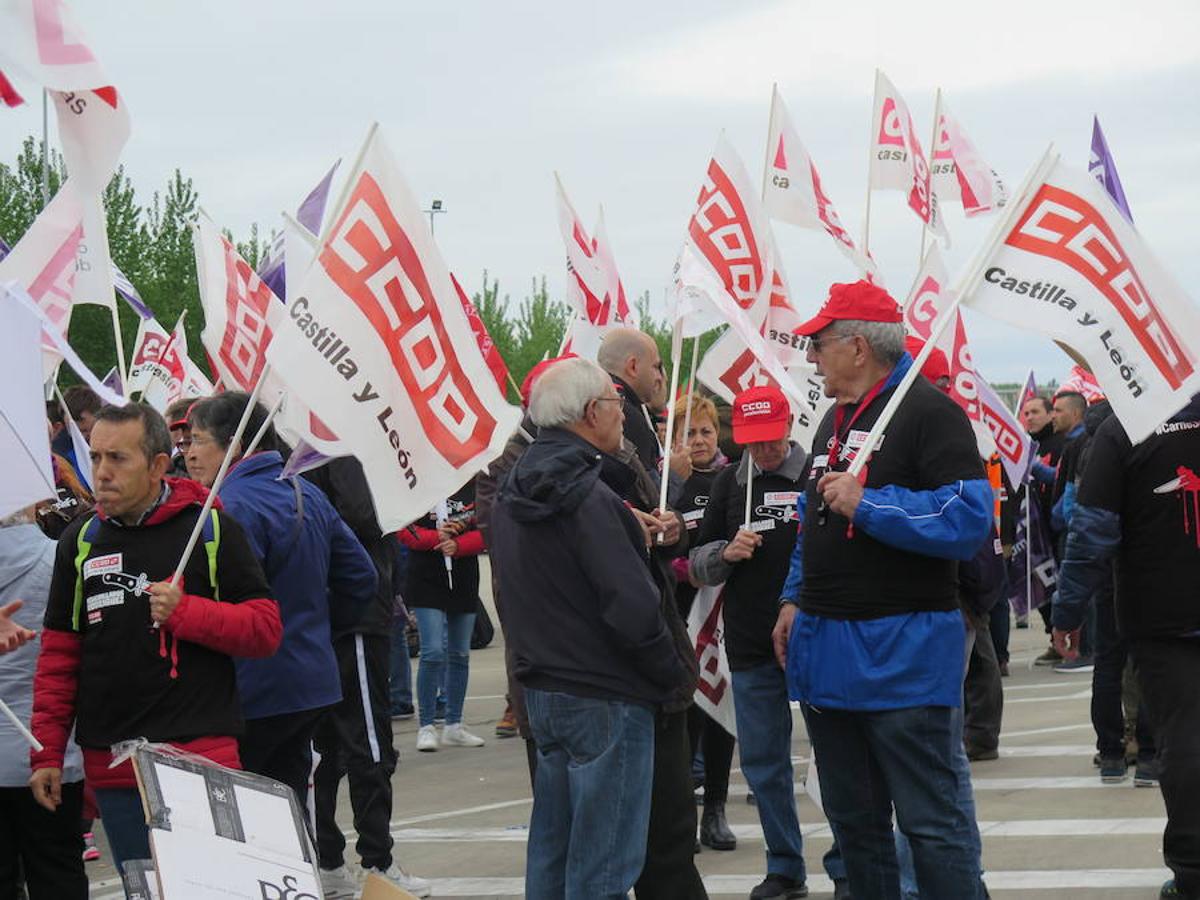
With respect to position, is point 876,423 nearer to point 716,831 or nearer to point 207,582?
point 207,582

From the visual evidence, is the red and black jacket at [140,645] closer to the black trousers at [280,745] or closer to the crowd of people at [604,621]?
the crowd of people at [604,621]

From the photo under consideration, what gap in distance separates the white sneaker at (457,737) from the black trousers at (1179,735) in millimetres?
6262

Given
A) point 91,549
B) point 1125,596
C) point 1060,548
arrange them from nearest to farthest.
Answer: point 91,549, point 1125,596, point 1060,548

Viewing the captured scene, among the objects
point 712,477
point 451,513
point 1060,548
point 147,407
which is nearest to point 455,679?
point 451,513

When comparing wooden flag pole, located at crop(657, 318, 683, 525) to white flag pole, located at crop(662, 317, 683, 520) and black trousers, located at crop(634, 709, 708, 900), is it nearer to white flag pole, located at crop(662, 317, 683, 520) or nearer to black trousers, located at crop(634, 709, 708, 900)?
white flag pole, located at crop(662, 317, 683, 520)

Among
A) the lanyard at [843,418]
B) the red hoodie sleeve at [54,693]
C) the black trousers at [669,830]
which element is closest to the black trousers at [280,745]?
the red hoodie sleeve at [54,693]

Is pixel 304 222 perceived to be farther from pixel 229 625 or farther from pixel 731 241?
pixel 229 625

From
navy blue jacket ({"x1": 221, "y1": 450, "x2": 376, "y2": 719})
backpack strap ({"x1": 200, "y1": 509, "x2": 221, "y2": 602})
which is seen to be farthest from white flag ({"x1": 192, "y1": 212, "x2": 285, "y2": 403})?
backpack strap ({"x1": 200, "y1": 509, "x2": 221, "y2": 602})

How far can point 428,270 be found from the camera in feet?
18.5

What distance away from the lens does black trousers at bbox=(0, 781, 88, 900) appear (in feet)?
19.3

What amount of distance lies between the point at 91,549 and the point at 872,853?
281 centimetres

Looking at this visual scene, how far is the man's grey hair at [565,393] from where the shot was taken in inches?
229

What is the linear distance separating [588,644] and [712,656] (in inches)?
120

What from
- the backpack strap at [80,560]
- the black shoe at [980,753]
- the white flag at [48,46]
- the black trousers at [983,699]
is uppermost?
the white flag at [48,46]
